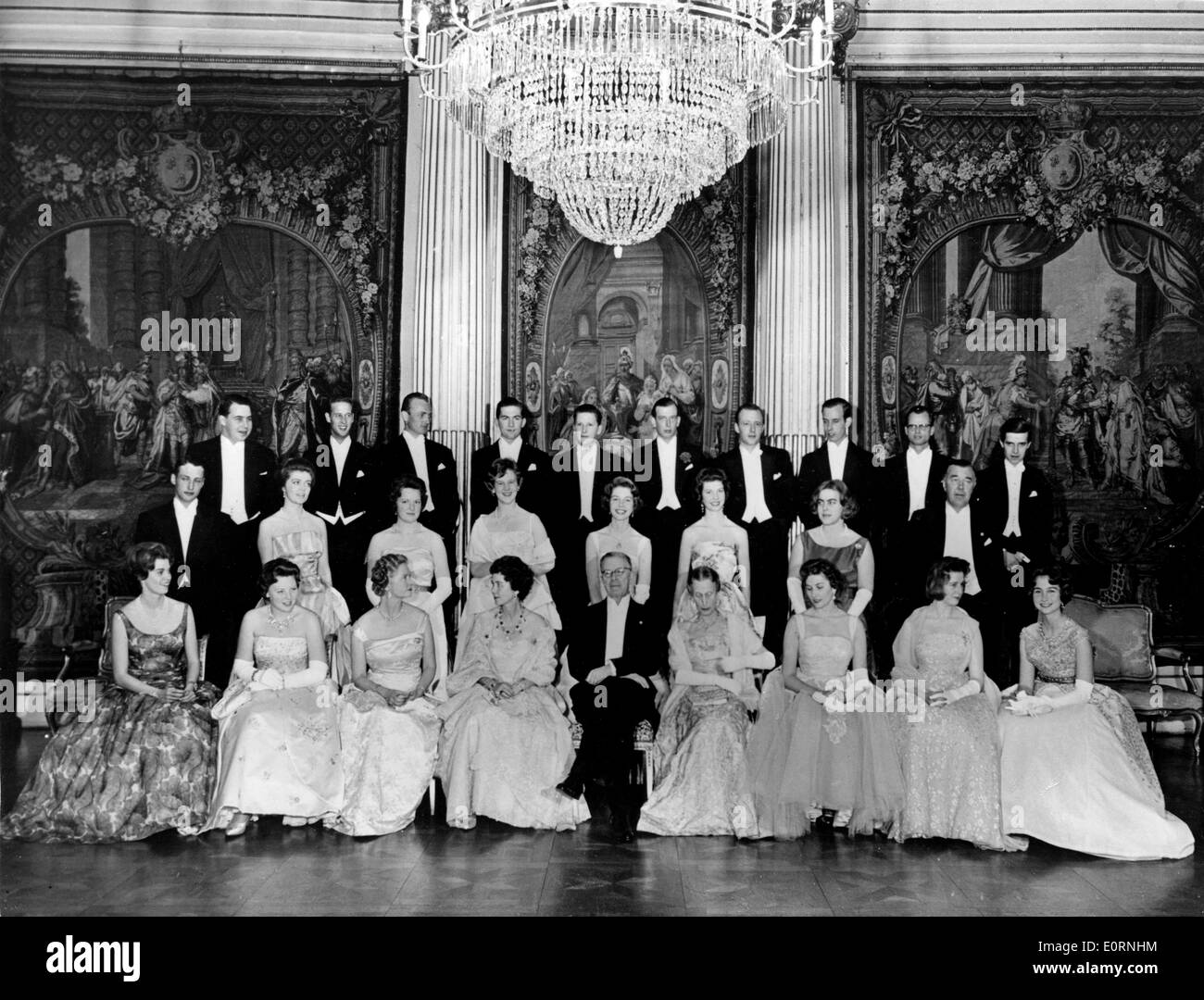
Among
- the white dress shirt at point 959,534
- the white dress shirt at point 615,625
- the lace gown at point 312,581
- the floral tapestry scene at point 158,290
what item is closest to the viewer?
the white dress shirt at point 615,625

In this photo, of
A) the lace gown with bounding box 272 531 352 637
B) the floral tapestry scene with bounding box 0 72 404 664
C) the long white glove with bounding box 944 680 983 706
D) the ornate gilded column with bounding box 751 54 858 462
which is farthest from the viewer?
the floral tapestry scene with bounding box 0 72 404 664

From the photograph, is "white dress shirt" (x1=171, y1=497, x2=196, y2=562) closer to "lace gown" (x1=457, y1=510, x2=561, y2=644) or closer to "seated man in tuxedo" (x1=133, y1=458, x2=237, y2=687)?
"seated man in tuxedo" (x1=133, y1=458, x2=237, y2=687)

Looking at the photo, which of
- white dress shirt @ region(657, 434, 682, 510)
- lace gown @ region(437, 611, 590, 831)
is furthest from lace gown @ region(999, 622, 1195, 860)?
white dress shirt @ region(657, 434, 682, 510)

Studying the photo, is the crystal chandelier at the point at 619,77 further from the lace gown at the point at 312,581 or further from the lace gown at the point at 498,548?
the lace gown at the point at 312,581

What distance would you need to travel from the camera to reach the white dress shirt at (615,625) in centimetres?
572

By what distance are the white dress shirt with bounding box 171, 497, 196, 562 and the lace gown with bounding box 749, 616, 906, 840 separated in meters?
2.76

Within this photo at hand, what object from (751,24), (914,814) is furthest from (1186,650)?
(751,24)

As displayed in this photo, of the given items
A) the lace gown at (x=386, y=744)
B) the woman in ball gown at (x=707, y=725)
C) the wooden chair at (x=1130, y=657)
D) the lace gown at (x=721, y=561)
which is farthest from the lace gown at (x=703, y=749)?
the wooden chair at (x=1130, y=657)

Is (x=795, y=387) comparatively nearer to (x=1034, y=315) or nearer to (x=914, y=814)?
(x=1034, y=315)

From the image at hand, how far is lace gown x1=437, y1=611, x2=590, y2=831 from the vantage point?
5.14m

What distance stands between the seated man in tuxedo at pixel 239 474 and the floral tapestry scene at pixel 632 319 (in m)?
1.67

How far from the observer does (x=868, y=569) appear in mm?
5840
